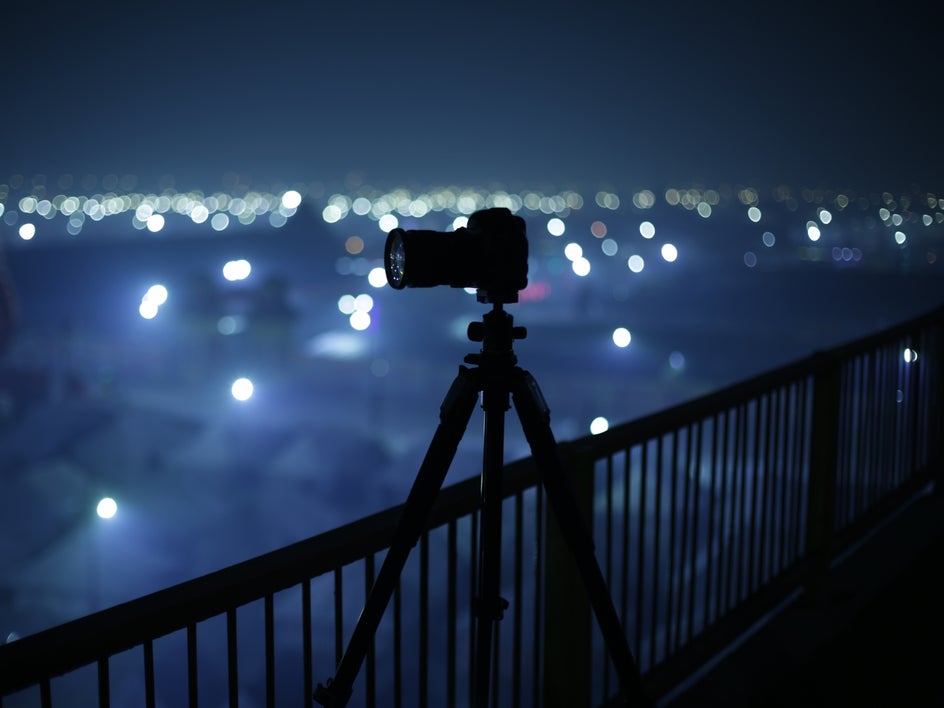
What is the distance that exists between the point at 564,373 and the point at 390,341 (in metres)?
24.4

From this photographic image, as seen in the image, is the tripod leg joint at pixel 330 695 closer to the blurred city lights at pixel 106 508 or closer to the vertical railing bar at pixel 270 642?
the vertical railing bar at pixel 270 642

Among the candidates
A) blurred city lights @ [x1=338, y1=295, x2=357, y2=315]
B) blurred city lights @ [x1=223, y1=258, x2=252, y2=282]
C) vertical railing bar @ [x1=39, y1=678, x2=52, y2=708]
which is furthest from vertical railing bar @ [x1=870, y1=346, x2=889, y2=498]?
blurred city lights @ [x1=338, y1=295, x2=357, y2=315]

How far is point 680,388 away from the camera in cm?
7425

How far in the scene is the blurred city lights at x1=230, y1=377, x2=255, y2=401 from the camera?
84.2 meters

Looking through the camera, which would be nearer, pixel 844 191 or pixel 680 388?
pixel 680 388

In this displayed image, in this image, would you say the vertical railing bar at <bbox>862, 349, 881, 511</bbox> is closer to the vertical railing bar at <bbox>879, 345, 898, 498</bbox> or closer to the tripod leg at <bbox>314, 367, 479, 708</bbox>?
the vertical railing bar at <bbox>879, 345, 898, 498</bbox>

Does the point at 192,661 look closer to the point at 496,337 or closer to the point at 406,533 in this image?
the point at 406,533

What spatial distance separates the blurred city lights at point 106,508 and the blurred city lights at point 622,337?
53108 millimetres

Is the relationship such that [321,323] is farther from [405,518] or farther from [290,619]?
[405,518]

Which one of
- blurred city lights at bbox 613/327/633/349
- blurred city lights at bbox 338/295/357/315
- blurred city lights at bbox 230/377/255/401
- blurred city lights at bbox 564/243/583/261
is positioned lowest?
blurred city lights at bbox 230/377/255/401

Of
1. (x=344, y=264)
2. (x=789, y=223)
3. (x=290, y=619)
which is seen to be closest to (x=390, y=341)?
A: (x=344, y=264)

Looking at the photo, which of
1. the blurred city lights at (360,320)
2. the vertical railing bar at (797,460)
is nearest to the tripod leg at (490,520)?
the vertical railing bar at (797,460)

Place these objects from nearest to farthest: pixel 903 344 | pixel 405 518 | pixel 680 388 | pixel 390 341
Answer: pixel 405 518, pixel 903 344, pixel 680 388, pixel 390 341

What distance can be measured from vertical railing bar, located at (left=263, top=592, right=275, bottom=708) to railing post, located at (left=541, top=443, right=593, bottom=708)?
3.34ft
